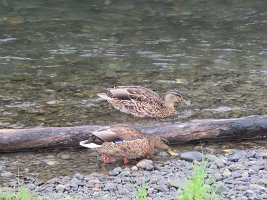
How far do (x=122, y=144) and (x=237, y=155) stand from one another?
1384mm

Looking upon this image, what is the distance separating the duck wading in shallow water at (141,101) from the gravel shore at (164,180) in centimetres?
220

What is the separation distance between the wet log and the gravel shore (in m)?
0.47

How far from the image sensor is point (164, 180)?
7.11m

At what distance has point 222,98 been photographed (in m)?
10.7

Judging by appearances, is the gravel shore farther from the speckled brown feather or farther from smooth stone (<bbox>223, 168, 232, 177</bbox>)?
the speckled brown feather

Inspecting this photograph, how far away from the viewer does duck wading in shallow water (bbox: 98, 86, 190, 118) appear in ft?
33.3

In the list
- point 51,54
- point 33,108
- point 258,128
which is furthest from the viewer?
point 51,54

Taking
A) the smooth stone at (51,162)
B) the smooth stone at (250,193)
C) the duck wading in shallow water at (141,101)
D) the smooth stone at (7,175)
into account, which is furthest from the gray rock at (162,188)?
the duck wading in shallow water at (141,101)

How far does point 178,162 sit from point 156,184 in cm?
96

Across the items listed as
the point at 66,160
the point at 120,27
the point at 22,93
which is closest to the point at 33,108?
the point at 22,93

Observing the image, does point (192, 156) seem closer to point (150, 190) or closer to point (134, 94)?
point (150, 190)

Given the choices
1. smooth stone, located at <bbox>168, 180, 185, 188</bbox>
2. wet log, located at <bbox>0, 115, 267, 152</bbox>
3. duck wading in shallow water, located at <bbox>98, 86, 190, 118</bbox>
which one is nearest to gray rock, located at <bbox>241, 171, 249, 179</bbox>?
smooth stone, located at <bbox>168, 180, 185, 188</bbox>

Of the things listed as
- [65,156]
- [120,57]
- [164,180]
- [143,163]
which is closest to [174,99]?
[143,163]

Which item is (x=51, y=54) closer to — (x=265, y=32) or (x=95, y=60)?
(x=95, y=60)
